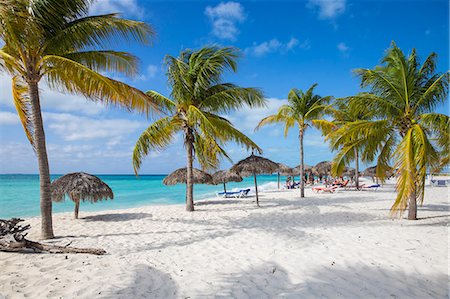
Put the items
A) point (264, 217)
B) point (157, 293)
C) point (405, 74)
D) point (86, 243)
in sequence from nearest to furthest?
point (157, 293) < point (86, 243) < point (405, 74) < point (264, 217)

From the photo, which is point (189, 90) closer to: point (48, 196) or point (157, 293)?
point (48, 196)

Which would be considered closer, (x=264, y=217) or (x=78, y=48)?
(x=78, y=48)

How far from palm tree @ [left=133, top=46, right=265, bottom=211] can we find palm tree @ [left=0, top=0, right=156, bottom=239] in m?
2.87

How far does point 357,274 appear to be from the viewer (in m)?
3.71

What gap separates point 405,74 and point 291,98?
23.6 ft

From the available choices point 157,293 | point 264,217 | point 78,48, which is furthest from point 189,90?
point 157,293

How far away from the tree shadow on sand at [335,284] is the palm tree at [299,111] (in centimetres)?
1086

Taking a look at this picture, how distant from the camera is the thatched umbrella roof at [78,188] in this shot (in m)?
8.20

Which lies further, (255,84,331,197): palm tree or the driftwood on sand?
(255,84,331,197): palm tree

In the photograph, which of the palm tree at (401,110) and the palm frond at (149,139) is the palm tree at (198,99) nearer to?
the palm frond at (149,139)

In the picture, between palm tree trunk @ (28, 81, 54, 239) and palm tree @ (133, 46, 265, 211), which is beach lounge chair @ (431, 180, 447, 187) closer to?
palm tree @ (133, 46, 265, 211)

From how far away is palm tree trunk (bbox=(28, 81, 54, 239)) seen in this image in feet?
18.5

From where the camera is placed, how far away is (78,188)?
8.22 meters

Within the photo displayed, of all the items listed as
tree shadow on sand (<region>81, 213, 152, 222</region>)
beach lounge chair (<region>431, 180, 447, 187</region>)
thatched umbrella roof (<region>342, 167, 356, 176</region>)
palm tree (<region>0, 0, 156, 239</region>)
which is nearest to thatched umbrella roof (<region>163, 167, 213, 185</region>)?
tree shadow on sand (<region>81, 213, 152, 222</region>)
